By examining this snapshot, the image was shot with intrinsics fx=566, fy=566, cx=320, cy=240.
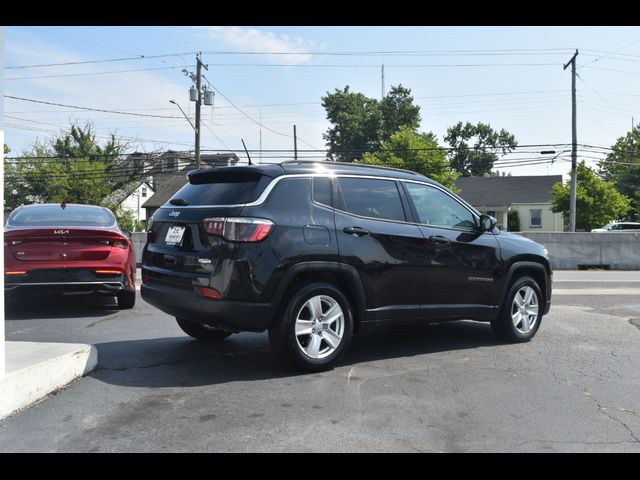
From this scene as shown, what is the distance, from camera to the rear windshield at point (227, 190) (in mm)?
4808

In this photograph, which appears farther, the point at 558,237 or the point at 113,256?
the point at 558,237

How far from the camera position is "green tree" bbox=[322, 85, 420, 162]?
2736 inches

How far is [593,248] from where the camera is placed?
19.9 m

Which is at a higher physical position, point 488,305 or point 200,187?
point 200,187

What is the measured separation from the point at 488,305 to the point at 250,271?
9.59 feet

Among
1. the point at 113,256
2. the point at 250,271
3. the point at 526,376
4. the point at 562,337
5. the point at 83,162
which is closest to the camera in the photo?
the point at 250,271

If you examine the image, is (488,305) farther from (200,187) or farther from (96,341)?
(96,341)

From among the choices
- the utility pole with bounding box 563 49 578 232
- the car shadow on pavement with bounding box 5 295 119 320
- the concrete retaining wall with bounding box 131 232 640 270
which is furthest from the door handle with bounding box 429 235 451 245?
the utility pole with bounding box 563 49 578 232

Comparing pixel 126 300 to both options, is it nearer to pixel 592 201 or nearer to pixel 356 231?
pixel 356 231

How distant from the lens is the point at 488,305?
6.16 m

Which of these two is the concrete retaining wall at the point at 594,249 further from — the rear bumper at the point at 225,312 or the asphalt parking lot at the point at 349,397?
the rear bumper at the point at 225,312
